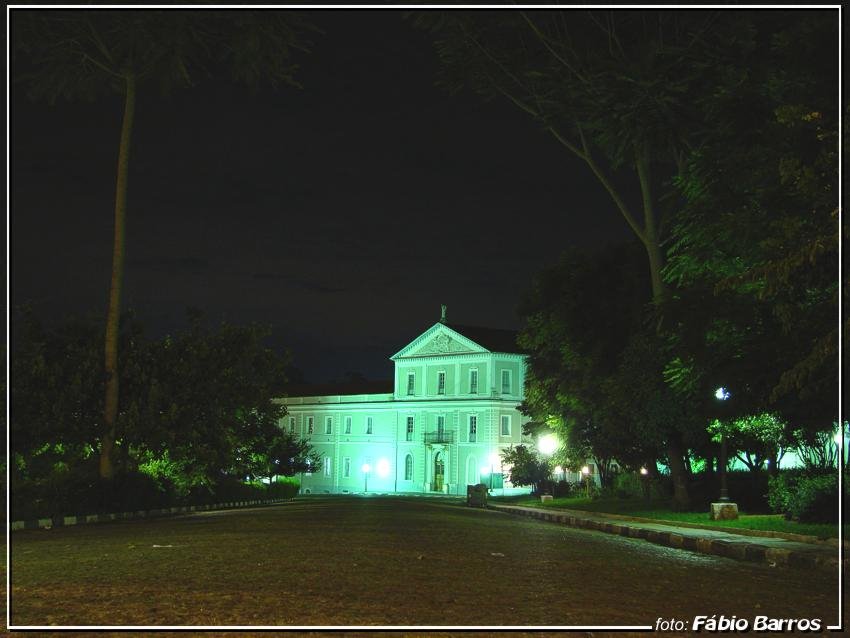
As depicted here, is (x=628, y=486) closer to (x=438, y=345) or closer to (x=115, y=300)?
(x=115, y=300)

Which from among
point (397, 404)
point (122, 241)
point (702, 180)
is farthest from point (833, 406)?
point (397, 404)

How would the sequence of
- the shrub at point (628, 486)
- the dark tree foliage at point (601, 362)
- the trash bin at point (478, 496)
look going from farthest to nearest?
the trash bin at point (478, 496) → the shrub at point (628, 486) → the dark tree foliage at point (601, 362)

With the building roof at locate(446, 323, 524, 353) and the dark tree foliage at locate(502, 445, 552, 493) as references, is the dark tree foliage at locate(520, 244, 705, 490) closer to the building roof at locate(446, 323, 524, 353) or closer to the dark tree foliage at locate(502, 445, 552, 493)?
the dark tree foliage at locate(502, 445, 552, 493)

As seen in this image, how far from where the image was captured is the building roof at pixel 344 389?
3777 inches

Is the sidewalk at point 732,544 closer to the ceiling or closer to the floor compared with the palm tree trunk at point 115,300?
closer to the floor

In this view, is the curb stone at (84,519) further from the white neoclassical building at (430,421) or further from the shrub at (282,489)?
the white neoclassical building at (430,421)

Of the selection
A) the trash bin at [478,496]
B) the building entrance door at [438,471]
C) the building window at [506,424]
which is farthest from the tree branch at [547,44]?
the building entrance door at [438,471]

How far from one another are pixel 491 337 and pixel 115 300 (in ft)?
195

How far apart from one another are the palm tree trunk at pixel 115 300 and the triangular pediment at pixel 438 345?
2189 inches

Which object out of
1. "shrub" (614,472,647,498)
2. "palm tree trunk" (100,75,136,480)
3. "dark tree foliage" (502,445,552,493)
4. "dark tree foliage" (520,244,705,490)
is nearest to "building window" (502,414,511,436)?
"dark tree foliage" (502,445,552,493)

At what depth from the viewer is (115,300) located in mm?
29719

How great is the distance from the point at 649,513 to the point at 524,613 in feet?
76.3

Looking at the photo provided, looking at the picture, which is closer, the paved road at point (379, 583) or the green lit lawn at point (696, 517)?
the paved road at point (379, 583)

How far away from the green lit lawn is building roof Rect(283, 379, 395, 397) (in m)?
51.2
